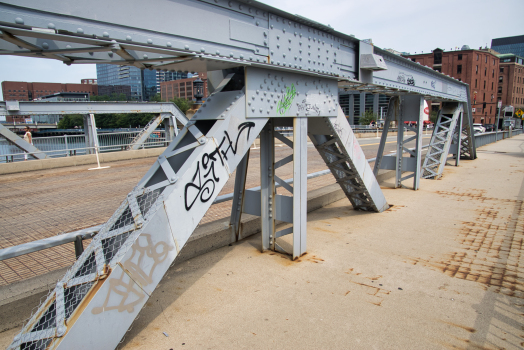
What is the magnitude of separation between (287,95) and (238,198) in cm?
201

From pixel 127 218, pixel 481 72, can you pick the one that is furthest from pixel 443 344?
pixel 481 72

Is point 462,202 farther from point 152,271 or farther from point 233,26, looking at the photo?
point 152,271

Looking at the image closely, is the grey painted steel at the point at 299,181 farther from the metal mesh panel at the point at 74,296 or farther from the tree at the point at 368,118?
the tree at the point at 368,118

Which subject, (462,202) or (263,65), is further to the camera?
(462,202)

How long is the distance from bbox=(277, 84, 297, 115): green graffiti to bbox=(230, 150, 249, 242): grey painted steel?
1354mm

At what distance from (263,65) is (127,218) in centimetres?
241

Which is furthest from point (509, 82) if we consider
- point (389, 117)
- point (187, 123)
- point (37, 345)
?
point (37, 345)

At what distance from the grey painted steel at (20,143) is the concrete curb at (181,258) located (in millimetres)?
14706

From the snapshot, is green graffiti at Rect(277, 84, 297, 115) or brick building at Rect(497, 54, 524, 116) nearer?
green graffiti at Rect(277, 84, 297, 115)

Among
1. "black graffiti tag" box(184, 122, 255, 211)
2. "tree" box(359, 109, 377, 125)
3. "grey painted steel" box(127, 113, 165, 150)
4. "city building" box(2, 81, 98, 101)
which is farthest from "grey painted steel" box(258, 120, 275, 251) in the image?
"city building" box(2, 81, 98, 101)

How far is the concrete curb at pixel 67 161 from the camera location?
50.4 ft

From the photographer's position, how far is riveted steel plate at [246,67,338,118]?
439cm

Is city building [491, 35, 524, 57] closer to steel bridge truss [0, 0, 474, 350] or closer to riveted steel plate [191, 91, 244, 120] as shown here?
steel bridge truss [0, 0, 474, 350]

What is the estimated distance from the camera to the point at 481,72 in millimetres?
82938
